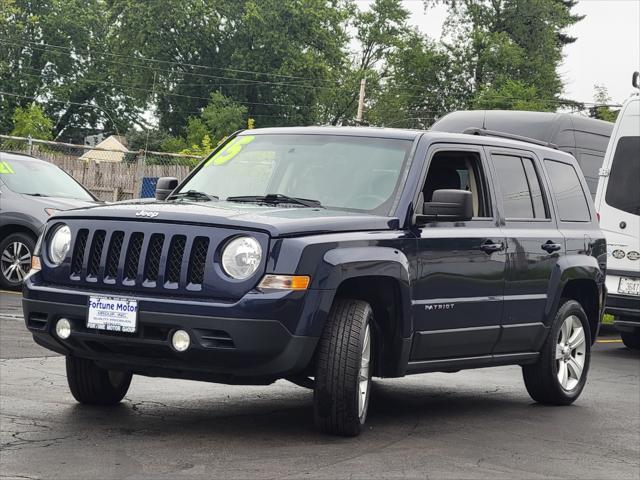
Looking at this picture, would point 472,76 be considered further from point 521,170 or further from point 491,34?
point 521,170

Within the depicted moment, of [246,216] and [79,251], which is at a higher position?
[246,216]

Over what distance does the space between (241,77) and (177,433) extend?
77.7 meters

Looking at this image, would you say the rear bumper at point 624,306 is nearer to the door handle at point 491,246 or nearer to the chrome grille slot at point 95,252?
the door handle at point 491,246

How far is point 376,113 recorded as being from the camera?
8425 cm

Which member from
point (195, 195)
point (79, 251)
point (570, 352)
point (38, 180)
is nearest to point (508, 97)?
point (38, 180)

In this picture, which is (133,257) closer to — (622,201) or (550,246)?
(550,246)

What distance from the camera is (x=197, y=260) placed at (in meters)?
6.89

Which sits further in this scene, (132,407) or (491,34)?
(491,34)

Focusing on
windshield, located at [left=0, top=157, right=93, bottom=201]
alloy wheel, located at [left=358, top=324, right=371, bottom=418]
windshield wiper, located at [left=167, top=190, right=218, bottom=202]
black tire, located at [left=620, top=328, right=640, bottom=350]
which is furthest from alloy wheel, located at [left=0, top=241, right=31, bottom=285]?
alloy wheel, located at [left=358, top=324, right=371, bottom=418]

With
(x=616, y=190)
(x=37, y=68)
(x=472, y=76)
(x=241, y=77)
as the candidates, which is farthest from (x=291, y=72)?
(x=616, y=190)

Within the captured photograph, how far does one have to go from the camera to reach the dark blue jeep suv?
6.82 meters

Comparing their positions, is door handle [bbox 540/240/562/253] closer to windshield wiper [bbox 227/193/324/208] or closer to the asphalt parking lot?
the asphalt parking lot

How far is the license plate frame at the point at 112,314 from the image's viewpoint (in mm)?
6840

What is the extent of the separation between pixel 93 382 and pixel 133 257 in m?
1.22
